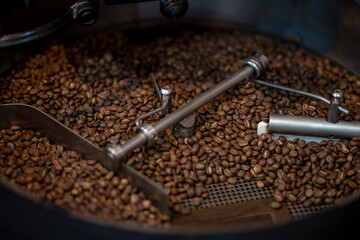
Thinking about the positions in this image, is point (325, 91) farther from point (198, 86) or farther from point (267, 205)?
point (267, 205)

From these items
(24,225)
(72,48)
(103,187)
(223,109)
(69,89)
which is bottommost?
(24,225)

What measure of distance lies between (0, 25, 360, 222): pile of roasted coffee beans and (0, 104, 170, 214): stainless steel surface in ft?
0.10

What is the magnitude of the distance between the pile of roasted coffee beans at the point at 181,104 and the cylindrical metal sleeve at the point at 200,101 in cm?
8

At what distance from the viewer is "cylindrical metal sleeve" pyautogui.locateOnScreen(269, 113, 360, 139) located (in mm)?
1417

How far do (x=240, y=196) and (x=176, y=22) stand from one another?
103 cm

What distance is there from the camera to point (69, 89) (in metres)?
1.63

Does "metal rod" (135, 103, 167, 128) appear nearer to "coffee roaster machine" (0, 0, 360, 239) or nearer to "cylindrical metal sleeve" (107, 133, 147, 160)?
"cylindrical metal sleeve" (107, 133, 147, 160)

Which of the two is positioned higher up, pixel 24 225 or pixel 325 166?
pixel 325 166

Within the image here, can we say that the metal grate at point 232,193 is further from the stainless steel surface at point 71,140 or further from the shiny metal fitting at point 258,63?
the shiny metal fitting at point 258,63

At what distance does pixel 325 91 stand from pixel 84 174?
0.97 m

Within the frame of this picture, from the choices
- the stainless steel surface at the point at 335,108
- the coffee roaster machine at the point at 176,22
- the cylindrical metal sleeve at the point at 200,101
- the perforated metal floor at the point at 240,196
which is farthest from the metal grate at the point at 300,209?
the cylindrical metal sleeve at the point at 200,101

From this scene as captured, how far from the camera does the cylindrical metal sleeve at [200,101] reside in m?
1.32

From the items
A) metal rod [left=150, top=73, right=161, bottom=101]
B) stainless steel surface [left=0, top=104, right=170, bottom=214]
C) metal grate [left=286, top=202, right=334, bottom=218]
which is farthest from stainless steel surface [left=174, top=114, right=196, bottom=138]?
metal grate [left=286, top=202, right=334, bottom=218]

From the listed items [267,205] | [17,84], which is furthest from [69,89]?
[267,205]
